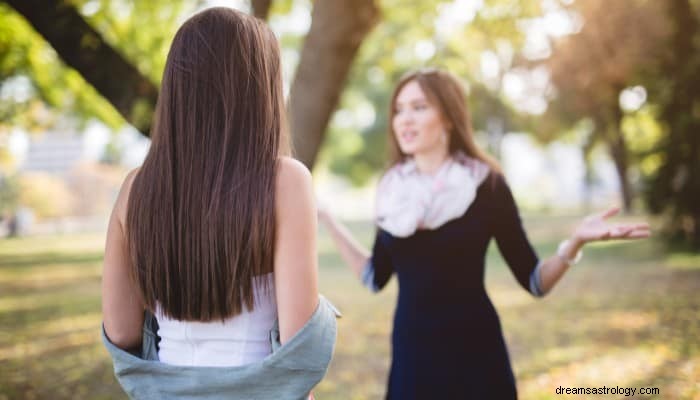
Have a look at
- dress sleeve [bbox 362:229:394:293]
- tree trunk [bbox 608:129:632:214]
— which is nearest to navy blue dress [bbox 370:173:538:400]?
dress sleeve [bbox 362:229:394:293]

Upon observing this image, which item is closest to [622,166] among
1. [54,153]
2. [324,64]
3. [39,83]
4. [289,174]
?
[54,153]

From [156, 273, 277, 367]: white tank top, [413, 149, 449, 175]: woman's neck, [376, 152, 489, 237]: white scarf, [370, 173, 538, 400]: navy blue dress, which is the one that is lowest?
[370, 173, 538, 400]: navy blue dress

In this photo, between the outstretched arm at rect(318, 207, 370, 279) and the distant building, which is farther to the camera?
the distant building

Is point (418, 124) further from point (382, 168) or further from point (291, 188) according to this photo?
point (382, 168)

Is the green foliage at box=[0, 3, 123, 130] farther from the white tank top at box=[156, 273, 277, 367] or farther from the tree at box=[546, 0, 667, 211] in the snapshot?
the tree at box=[546, 0, 667, 211]

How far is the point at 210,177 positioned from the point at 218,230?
14cm

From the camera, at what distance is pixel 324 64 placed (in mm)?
4766

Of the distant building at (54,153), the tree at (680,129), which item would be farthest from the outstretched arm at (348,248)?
the distant building at (54,153)

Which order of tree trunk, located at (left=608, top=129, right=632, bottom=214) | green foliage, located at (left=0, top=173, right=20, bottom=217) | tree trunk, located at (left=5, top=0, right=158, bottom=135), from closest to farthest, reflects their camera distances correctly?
1. tree trunk, located at (left=5, top=0, right=158, bottom=135)
2. green foliage, located at (left=0, top=173, right=20, bottom=217)
3. tree trunk, located at (left=608, top=129, right=632, bottom=214)

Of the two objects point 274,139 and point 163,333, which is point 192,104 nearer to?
point 274,139

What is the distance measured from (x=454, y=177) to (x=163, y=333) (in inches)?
65.6

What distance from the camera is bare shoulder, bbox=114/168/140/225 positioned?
5.31ft

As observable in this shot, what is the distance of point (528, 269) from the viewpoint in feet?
9.00

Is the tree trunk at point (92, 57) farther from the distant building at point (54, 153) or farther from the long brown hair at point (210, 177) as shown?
the distant building at point (54, 153)
